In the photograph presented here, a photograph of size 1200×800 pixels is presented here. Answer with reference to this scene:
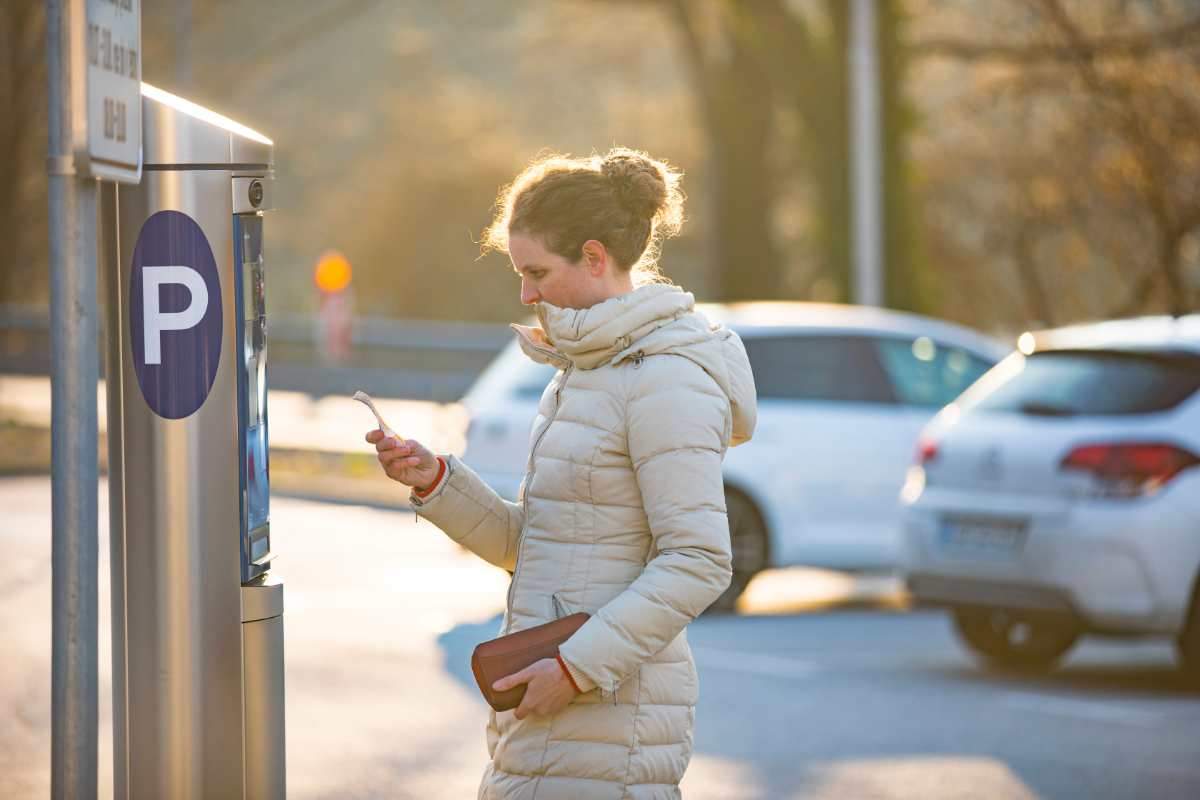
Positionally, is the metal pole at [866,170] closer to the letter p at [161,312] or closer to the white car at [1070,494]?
the white car at [1070,494]

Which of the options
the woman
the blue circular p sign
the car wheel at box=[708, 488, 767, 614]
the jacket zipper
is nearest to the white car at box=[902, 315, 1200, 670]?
the car wheel at box=[708, 488, 767, 614]

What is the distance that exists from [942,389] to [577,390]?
9406 millimetres

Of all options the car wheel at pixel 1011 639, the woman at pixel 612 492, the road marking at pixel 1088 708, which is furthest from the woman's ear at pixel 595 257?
the car wheel at pixel 1011 639

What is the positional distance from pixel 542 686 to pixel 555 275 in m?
0.73

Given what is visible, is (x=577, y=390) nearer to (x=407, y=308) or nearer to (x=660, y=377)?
(x=660, y=377)

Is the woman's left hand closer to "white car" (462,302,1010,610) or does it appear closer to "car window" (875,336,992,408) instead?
"white car" (462,302,1010,610)

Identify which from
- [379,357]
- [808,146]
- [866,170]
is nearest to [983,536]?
[866,170]

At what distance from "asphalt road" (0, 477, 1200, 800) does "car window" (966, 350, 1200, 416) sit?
4.17ft

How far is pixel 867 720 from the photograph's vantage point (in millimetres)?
8367

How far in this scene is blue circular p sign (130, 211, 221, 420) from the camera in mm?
3943

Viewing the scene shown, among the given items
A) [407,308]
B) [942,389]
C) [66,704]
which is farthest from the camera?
[407,308]

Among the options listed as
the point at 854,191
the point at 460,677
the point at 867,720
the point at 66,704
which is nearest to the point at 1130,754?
the point at 867,720

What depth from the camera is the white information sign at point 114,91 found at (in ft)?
11.3

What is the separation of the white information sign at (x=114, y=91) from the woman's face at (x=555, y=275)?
688 millimetres
